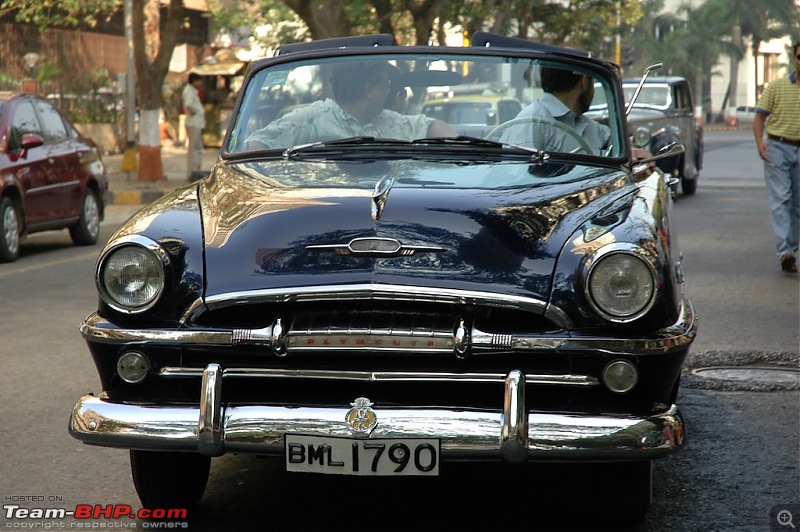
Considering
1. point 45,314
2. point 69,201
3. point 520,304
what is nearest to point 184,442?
point 520,304

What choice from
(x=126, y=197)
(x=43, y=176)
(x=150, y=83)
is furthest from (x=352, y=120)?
(x=150, y=83)

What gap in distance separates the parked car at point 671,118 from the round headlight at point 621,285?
1409 cm

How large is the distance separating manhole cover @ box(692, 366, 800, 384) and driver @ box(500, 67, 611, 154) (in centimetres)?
209

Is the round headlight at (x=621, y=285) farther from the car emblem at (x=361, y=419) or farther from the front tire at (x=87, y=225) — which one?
the front tire at (x=87, y=225)

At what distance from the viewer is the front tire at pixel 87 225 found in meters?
13.7

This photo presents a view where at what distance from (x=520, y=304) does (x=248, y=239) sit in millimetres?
887

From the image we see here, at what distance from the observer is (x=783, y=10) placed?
81062 mm

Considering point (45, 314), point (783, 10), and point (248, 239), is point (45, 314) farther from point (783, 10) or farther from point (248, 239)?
point (783, 10)

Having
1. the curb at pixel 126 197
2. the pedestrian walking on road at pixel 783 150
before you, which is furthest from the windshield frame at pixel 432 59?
the curb at pixel 126 197

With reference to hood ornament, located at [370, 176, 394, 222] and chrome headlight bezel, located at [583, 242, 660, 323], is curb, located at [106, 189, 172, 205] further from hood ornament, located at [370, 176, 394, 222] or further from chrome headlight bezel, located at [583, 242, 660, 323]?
chrome headlight bezel, located at [583, 242, 660, 323]

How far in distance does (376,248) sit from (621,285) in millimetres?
746

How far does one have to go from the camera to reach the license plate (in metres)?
3.71

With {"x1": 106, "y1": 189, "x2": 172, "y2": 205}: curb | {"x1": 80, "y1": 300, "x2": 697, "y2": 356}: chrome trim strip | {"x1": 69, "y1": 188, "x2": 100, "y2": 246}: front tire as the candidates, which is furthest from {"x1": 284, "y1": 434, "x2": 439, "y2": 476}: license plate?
{"x1": 106, "y1": 189, "x2": 172, "y2": 205}: curb

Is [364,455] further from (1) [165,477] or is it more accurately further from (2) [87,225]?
(2) [87,225]
